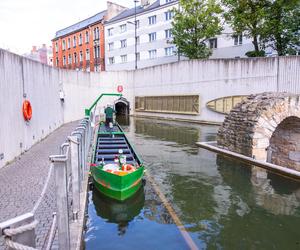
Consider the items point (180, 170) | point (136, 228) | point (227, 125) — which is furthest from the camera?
point (227, 125)

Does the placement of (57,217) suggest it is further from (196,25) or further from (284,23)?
(196,25)

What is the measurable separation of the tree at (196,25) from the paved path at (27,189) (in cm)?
2455

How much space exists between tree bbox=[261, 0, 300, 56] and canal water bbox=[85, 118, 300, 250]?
18.2 meters

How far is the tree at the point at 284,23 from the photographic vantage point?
Answer: 2566 centimetres

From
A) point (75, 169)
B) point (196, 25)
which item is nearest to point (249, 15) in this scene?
point (196, 25)

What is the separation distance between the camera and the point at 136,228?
741 cm

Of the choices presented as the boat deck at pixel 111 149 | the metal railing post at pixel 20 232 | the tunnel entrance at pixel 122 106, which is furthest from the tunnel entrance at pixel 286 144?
the tunnel entrance at pixel 122 106

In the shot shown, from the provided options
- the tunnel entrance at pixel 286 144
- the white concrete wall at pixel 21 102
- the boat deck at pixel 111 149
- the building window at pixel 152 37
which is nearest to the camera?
the white concrete wall at pixel 21 102

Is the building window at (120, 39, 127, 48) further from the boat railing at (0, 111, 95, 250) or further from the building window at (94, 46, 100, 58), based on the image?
the boat railing at (0, 111, 95, 250)

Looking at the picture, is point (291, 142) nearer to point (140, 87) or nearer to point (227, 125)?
point (227, 125)

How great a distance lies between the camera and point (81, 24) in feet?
188

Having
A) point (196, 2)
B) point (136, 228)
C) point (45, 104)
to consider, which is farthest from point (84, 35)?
point (136, 228)

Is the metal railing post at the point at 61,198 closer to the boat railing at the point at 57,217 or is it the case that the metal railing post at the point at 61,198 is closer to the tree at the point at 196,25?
the boat railing at the point at 57,217

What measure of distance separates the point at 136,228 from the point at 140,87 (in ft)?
105
